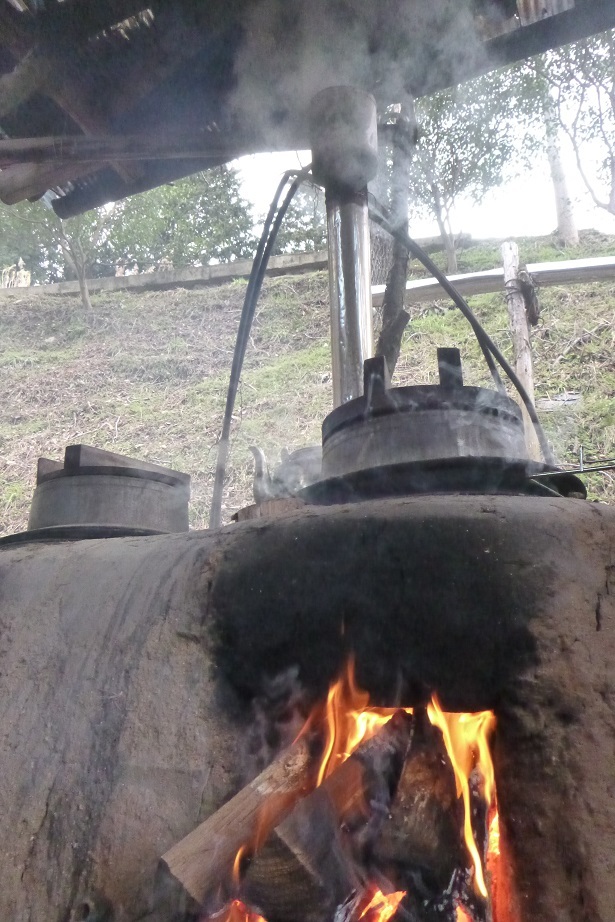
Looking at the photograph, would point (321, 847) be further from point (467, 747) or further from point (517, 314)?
point (517, 314)

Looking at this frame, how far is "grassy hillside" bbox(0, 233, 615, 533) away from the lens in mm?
7453

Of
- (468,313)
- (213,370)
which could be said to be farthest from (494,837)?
(213,370)

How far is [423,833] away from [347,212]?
2117 millimetres

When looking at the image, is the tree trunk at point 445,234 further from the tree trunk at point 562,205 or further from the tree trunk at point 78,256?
the tree trunk at point 78,256

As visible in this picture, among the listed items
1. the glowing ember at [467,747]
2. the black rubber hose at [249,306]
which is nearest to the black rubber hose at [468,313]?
the black rubber hose at [249,306]

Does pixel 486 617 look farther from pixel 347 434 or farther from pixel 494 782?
pixel 347 434

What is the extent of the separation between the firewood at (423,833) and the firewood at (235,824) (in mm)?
182

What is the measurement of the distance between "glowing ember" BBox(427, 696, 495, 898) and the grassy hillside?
15.7ft

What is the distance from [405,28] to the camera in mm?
2693

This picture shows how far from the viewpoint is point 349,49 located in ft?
8.90

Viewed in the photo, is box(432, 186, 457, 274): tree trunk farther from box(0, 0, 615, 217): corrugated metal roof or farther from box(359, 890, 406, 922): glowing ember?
box(359, 890, 406, 922): glowing ember

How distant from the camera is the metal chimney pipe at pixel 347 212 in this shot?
2531 millimetres

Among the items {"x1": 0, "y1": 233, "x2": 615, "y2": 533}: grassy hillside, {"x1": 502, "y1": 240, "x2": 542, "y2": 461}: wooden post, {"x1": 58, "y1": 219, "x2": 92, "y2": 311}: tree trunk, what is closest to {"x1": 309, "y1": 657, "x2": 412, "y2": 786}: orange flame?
{"x1": 502, "y1": 240, "x2": 542, "y2": 461}: wooden post

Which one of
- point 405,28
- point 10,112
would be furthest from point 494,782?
point 10,112
